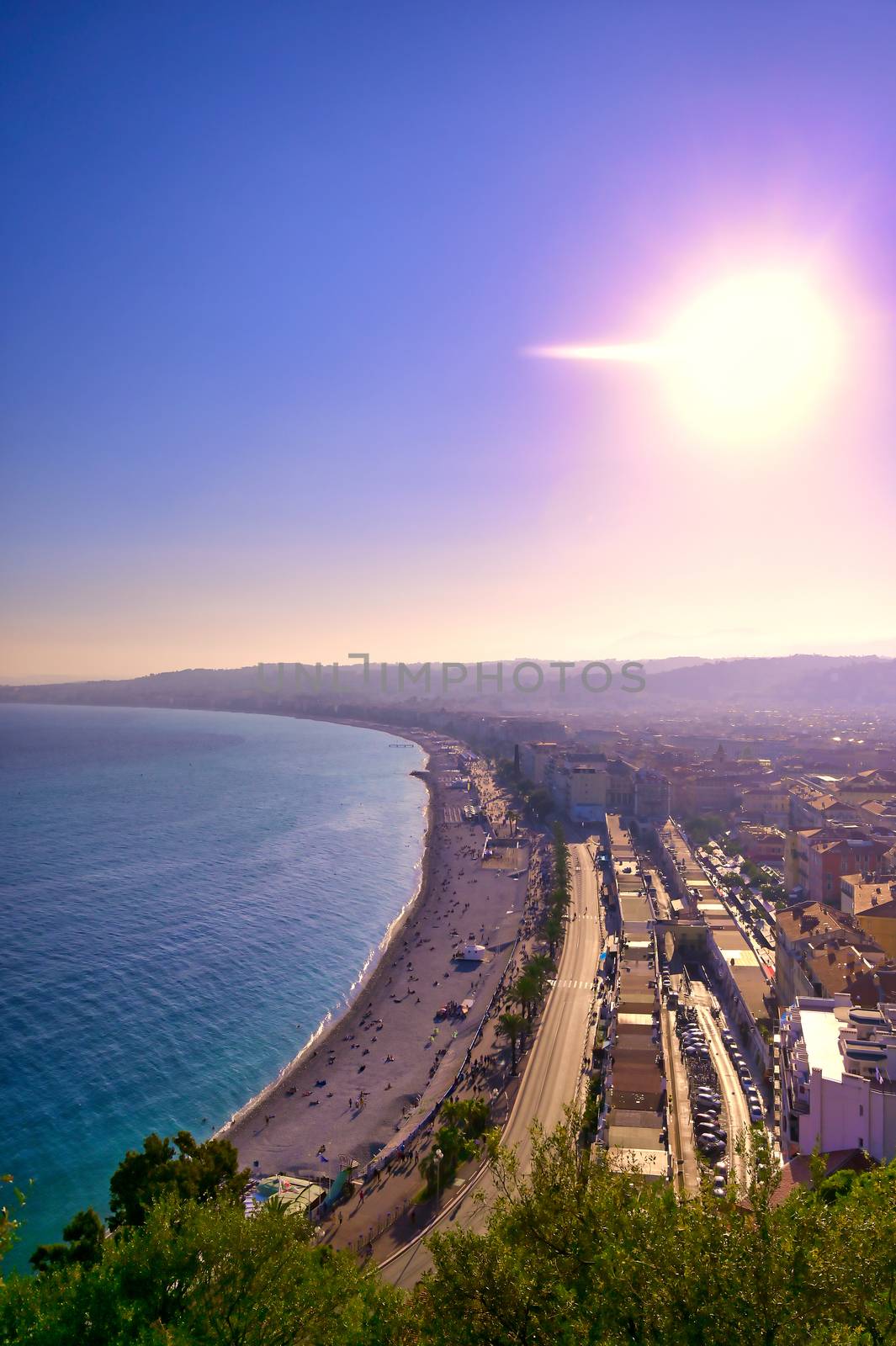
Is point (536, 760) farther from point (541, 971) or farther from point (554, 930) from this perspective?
point (541, 971)

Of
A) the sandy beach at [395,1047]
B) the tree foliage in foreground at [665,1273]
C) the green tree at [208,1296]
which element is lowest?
the sandy beach at [395,1047]

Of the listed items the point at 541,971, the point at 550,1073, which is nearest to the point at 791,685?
the point at 541,971

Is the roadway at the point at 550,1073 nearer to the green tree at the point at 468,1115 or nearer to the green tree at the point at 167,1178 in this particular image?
the green tree at the point at 468,1115

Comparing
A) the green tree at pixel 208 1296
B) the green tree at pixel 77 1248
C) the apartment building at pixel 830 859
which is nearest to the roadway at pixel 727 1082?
the green tree at pixel 208 1296

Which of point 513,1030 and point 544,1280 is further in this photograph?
point 513,1030

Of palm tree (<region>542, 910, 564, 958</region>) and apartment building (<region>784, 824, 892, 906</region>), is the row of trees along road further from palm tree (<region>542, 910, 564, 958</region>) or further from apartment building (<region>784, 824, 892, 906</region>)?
apartment building (<region>784, 824, 892, 906</region>)

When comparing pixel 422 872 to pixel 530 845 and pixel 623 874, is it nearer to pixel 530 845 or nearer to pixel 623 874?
pixel 530 845
